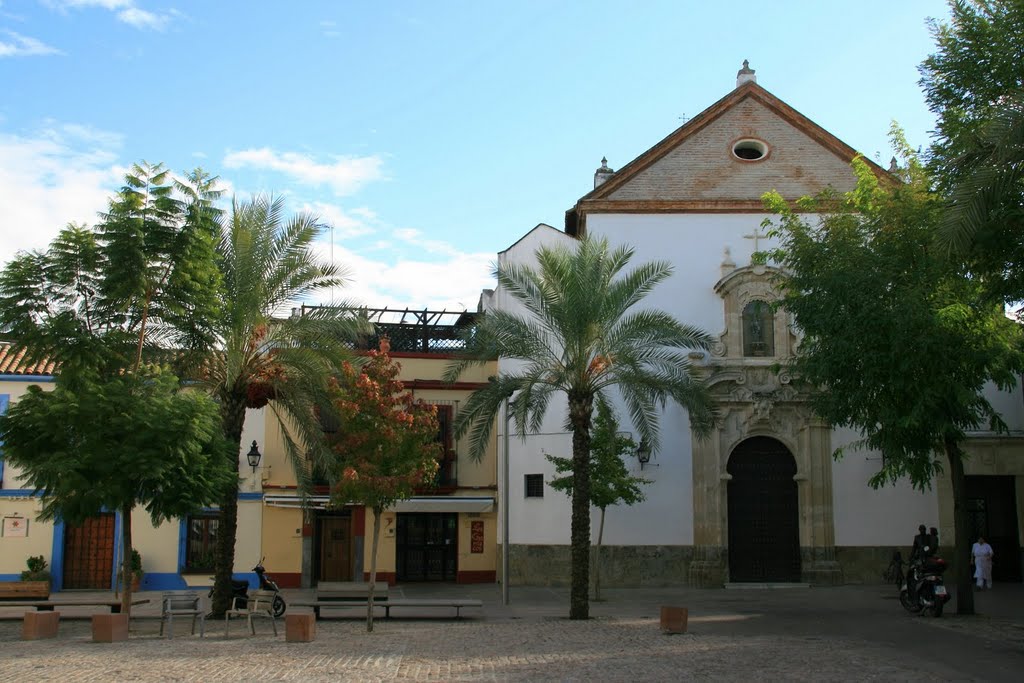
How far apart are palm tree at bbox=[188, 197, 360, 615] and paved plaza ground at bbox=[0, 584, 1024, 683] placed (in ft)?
11.4

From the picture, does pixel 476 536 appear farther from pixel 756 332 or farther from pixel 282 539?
pixel 756 332

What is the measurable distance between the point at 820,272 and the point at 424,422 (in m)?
8.20

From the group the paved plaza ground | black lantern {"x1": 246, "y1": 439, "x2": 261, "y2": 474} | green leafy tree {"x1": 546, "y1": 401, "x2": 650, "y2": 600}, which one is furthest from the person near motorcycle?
black lantern {"x1": 246, "y1": 439, "x2": 261, "y2": 474}

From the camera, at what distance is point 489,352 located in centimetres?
1911

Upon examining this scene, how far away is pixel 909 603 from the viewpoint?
18781mm

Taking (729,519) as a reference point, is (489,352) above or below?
above

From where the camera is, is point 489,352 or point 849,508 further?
point 849,508

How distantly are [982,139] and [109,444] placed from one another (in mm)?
13107

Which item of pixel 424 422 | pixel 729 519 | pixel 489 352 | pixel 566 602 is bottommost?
pixel 566 602

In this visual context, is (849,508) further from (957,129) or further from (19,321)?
(19,321)

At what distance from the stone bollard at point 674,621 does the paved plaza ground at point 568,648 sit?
0.61 ft

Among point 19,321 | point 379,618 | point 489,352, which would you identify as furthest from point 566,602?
point 19,321

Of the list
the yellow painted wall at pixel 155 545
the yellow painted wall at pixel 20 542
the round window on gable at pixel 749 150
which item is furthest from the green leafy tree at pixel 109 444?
the round window on gable at pixel 749 150

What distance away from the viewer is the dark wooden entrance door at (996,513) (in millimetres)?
26688
